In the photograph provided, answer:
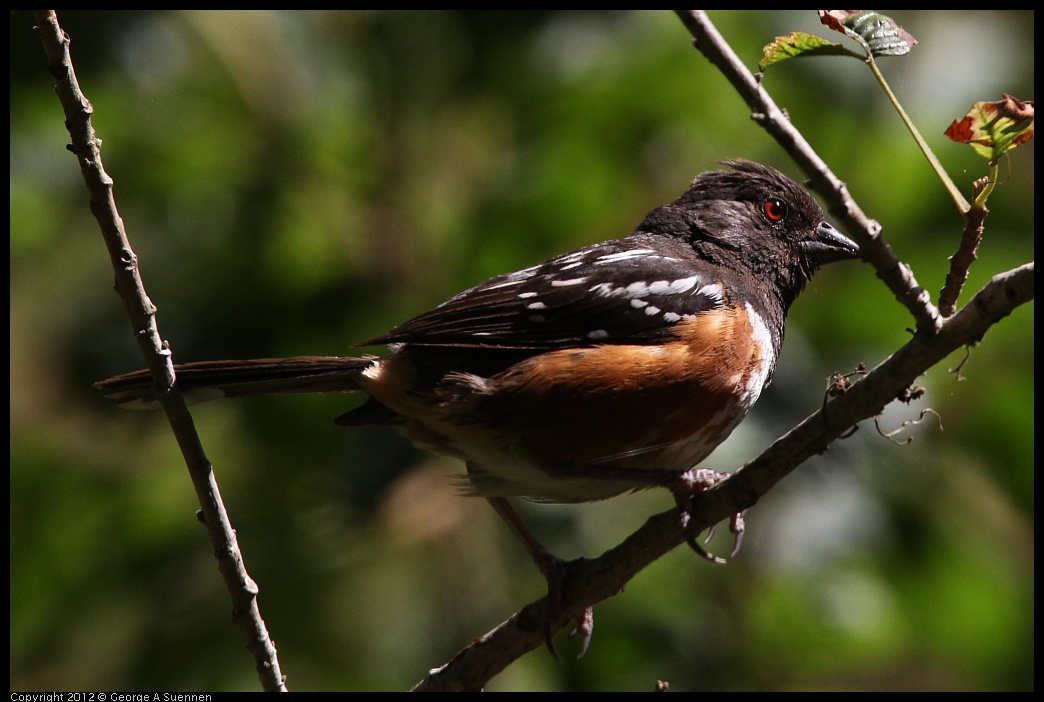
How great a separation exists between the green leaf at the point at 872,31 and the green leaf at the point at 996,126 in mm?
158

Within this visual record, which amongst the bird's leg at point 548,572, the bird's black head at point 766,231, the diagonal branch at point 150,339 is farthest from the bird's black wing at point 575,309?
the diagonal branch at point 150,339

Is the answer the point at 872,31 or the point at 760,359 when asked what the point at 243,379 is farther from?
the point at 872,31

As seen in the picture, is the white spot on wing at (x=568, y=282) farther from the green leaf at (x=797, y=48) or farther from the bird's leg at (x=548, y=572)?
the green leaf at (x=797, y=48)

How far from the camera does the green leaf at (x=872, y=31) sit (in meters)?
1.47

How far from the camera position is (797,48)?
1.50 meters

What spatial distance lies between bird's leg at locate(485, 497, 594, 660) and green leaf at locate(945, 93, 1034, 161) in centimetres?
127

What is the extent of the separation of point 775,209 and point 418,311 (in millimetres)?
1205

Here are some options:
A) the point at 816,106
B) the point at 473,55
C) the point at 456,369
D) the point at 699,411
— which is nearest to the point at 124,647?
the point at 456,369

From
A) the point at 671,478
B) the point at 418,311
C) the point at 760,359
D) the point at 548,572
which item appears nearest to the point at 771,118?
the point at 671,478

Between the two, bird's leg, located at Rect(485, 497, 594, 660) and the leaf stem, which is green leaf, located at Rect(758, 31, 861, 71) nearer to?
the leaf stem

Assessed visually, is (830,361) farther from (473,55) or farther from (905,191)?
(473,55)

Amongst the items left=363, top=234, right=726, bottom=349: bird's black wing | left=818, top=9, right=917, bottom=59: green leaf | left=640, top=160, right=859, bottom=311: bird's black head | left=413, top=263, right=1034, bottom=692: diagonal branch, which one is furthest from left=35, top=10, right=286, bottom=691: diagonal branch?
left=640, top=160, right=859, bottom=311: bird's black head

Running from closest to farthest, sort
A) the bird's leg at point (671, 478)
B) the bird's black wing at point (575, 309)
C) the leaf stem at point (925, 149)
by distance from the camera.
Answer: the leaf stem at point (925, 149) < the bird's leg at point (671, 478) < the bird's black wing at point (575, 309)

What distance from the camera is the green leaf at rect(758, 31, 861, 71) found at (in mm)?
1462
